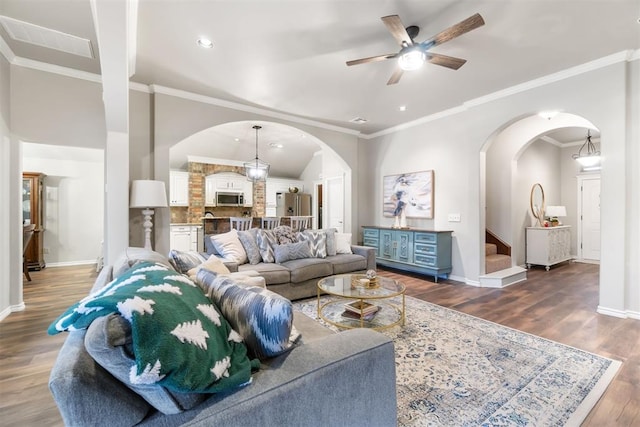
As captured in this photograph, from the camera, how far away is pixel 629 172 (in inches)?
119

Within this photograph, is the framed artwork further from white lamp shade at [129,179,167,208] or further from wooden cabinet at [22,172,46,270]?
wooden cabinet at [22,172,46,270]

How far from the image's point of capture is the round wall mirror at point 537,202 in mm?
6051

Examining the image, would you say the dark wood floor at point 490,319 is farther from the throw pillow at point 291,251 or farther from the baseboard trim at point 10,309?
the throw pillow at point 291,251

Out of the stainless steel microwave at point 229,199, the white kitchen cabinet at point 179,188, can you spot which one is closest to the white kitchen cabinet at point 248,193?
the stainless steel microwave at point 229,199

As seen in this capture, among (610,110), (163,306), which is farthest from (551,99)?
(163,306)

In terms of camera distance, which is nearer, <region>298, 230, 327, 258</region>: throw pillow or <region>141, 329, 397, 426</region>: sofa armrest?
<region>141, 329, 397, 426</region>: sofa armrest

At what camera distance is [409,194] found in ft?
17.6

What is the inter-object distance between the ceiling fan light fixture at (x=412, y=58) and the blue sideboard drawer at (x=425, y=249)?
2823mm

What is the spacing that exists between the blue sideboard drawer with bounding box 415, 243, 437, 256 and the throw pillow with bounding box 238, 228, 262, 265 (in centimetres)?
266

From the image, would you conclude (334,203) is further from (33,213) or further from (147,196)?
(33,213)

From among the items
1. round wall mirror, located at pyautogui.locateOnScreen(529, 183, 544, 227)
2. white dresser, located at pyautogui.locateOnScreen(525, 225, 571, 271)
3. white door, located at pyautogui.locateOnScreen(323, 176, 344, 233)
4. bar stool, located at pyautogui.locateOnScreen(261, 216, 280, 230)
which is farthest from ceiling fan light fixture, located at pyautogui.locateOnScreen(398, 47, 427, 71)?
round wall mirror, located at pyautogui.locateOnScreen(529, 183, 544, 227)

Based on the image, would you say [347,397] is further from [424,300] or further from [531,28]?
[531,28]

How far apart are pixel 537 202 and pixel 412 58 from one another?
18.1 ft

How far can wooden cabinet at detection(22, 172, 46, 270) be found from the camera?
5.07 meters
